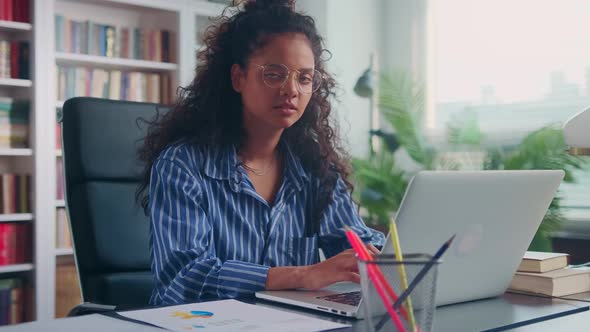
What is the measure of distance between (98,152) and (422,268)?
1.13 meters

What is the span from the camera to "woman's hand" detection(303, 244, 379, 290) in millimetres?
1114

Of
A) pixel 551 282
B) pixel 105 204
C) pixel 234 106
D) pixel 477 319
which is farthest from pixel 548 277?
pixel 105 204

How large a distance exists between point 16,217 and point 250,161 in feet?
6.78

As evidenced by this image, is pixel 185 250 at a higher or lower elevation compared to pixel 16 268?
higher

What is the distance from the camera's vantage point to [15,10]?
329cm

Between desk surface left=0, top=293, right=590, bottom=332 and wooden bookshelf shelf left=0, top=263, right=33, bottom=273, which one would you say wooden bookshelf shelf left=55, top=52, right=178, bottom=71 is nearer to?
wooden bookshelf shelf left=0, top=263, right=33, bottom=273

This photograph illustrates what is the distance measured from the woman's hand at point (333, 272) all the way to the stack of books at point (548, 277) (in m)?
0.28

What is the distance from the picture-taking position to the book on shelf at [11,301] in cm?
325

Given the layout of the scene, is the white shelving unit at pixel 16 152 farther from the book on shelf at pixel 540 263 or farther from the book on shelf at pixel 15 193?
the book on shelf at pixel 540 263

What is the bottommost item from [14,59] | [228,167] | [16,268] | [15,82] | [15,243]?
[16,268]

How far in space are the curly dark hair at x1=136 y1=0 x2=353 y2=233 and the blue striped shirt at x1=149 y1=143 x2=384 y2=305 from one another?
37 mm

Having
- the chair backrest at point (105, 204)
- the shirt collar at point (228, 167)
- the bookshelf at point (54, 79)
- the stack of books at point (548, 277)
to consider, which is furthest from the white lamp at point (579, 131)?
the bookshelf at point (54, 79)

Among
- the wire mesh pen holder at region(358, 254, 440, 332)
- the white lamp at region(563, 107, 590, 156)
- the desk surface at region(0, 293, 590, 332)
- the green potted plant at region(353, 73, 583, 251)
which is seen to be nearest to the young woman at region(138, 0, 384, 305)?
the desk surface at region(0, 293, 590, 332)

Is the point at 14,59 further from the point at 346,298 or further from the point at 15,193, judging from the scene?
the point at 346,298
